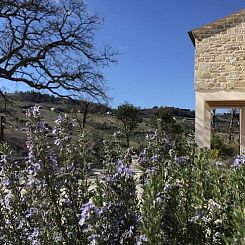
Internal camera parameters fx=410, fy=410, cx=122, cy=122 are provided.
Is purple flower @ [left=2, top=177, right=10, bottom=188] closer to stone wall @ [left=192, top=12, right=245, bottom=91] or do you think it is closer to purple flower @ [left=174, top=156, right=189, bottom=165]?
purple flower @ [left=174, top=156, right=189, bottom=165]

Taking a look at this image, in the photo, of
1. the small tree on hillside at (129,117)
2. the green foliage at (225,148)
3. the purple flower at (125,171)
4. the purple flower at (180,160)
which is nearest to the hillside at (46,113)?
the small tree on hillside at (129,117)

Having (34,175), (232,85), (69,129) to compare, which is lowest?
(34,175)

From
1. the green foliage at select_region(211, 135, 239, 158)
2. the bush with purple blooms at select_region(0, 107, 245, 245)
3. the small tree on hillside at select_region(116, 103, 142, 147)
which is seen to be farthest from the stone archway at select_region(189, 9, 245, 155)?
the small tree on hillside at select_region(116, 103, 142, 147)

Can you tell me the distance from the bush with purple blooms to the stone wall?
36.0 ft

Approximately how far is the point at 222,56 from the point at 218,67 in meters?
0.39

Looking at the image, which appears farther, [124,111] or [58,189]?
[124,111]

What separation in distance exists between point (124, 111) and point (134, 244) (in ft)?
76.2

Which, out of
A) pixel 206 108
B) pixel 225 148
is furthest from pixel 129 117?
pixel 206 108

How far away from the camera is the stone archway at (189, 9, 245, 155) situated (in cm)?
1319

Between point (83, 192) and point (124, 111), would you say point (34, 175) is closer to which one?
point (83, 192)

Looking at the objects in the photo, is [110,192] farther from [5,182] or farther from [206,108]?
[206,108]

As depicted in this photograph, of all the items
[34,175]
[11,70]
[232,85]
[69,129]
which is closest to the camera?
[34,175]

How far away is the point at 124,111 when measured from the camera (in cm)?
2530

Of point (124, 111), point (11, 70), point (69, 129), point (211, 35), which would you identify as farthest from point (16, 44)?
point (69, 129)
